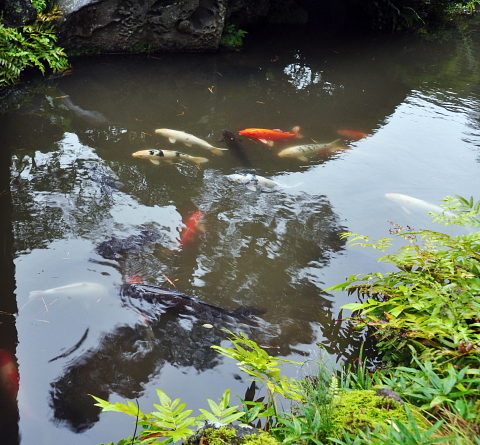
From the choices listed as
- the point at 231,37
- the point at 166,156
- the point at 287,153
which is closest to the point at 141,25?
the point at 231,37

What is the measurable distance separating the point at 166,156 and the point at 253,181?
5.01 feet

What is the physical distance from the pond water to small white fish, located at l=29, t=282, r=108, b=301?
0.02 meters

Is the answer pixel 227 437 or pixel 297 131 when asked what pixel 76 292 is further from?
pixel 297 131

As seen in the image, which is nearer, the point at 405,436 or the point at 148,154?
the point at 405,436

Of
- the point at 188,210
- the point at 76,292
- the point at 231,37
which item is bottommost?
the point at 76,292

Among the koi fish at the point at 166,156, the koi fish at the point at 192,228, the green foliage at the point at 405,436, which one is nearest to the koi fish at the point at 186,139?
the koi fish at the point at 166,156

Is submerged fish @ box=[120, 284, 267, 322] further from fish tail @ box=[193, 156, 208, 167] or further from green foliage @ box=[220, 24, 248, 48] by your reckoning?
green foliage @ box=[220, 24, 248, 48]

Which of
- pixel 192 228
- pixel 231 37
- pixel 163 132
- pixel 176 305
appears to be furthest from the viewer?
pixel 231 37

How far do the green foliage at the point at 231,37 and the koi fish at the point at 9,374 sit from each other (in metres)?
10.5

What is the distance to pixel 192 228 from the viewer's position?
16.4ft

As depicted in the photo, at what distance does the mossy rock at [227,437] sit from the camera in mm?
2107

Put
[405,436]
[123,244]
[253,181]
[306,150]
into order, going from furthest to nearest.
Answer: [306,150]
[253,181]
[123,244]
[405,436]

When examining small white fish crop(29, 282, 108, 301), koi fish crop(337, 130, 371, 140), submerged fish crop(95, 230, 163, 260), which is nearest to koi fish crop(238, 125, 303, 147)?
koi fish crop(337, 130, 371, 140)

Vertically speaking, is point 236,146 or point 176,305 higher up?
point 236,146
